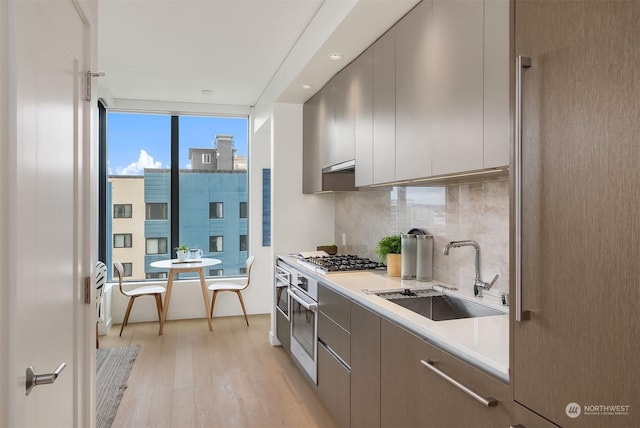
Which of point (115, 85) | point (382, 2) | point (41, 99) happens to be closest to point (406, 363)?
point (41, 99)

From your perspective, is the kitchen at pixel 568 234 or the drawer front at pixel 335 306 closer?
the kitchen at pixel 568 234

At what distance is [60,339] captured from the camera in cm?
133

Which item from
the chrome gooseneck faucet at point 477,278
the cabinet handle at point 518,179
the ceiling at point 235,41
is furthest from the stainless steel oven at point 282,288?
the cabinet handle at point 518,179

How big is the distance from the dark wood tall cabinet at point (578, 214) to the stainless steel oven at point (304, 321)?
199 centimetres

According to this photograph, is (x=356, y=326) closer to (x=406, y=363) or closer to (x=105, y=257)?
(x=406, y=363)

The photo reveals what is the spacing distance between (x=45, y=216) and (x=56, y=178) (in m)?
0.16

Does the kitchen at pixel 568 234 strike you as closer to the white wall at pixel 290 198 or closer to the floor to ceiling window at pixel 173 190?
the white wall at pixel 290 198

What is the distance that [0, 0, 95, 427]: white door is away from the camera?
96cm

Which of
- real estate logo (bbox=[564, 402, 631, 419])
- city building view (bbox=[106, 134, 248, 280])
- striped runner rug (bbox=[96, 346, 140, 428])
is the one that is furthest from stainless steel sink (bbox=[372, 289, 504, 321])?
city building view (bbox=[106, 134, 248, 280])

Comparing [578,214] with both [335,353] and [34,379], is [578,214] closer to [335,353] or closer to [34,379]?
[34,379]

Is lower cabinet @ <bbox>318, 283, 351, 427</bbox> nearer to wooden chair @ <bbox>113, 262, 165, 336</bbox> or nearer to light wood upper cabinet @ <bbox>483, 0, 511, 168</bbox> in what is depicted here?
light wood upper cabinet @ <bbox>483, 0, 511, 168</bbox>

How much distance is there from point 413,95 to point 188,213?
4.10 m

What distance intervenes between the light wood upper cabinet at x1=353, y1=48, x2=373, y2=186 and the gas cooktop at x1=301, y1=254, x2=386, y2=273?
2.04 ft

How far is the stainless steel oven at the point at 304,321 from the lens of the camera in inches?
118
